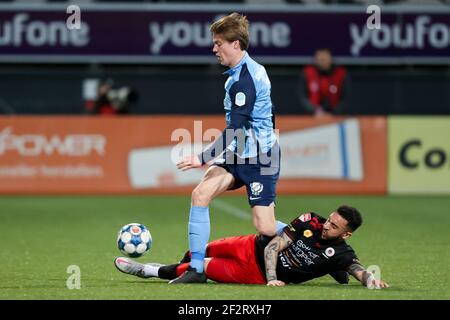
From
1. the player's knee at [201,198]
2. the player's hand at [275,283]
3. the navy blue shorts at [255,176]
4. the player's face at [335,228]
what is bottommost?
the player's hand at [275,283]

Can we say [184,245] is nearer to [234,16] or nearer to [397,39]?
[234,16]

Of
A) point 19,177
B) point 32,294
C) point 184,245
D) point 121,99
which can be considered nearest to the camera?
point 32,294

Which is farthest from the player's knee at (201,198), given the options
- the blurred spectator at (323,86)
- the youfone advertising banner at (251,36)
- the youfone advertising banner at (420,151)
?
the youfone advertising banner at (251,36)

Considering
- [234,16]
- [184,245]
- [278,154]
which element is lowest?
[184,245]

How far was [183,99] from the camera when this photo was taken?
2000 centimetres

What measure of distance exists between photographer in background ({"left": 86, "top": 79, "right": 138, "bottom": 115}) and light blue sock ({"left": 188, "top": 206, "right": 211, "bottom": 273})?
1034cm

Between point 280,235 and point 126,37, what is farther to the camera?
point 126,37

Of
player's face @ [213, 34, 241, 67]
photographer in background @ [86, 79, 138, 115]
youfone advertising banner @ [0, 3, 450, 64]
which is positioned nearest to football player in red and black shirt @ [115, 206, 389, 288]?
player's face @ [213, 34, 241, 67]

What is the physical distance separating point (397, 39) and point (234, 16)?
455 inches

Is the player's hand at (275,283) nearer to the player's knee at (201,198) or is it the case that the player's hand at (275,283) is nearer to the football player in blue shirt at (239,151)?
the football player in blue shirt at (239,151)

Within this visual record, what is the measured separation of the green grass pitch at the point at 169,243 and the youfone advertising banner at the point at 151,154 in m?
0.34

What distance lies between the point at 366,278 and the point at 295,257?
0.56 m

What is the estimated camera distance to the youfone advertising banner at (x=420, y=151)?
1733 centimetres

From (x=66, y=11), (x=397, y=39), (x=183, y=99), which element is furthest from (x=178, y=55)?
(x=397, y=39)
